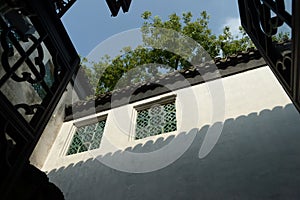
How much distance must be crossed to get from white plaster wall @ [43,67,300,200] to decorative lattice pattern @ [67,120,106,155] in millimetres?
240

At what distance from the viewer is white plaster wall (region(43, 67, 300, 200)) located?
153 inches

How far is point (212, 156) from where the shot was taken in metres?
4.55

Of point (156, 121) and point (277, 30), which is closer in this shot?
point (277, 30)

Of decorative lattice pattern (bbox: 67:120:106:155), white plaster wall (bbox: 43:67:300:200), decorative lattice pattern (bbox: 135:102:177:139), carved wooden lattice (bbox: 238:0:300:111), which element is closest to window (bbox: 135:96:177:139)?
decorative lattice pattern (bbox: 135:102:177:139)

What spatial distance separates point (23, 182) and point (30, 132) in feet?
1.43

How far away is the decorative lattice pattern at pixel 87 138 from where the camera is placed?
21.1ft

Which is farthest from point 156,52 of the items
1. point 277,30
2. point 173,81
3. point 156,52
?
point 277,30

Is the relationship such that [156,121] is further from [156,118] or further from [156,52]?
[156,52]

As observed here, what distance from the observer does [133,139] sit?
5.91m

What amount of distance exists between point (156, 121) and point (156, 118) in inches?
4.9

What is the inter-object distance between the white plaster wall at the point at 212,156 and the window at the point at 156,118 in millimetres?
189

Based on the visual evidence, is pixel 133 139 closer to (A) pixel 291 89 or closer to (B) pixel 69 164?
(B) pixel 69 164

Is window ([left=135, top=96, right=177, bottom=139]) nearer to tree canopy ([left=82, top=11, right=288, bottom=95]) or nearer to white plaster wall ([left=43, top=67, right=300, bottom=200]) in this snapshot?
white plaster wall ([left=43, top=67, right=300, bottom=200])

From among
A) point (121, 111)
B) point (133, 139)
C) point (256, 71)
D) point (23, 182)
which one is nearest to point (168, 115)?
point (133, 139)
